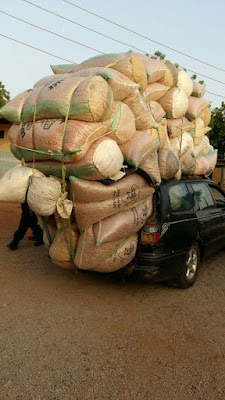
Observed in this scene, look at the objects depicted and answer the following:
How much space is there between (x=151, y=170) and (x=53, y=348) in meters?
2.27

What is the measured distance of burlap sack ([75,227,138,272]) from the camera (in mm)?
3982

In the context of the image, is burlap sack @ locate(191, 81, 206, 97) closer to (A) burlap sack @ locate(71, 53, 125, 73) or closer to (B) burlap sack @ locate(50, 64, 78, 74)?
(A) burlap sack @ locate(71, 53, 125, 73)

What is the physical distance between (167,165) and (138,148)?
0.75 metres

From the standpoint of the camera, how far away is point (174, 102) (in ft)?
17.4

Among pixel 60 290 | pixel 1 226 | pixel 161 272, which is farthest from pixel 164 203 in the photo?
pixel 1 226

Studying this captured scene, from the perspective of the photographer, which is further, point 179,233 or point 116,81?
point 179,233

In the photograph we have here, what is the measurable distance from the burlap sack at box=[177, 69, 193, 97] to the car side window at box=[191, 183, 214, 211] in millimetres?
1556

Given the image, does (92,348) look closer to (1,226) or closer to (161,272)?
(161,272)

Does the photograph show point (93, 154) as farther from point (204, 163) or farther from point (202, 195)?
point (204, 163)

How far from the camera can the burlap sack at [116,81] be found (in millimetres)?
3902

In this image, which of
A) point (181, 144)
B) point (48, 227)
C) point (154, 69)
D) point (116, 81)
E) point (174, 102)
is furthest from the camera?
point (181, 144)

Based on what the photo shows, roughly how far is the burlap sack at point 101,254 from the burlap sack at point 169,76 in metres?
2.46

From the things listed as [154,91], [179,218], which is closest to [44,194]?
[179,218]

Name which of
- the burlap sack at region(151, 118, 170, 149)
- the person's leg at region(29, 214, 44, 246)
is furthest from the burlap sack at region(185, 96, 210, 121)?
the person's leg at region(29, 214, 44, 246)
